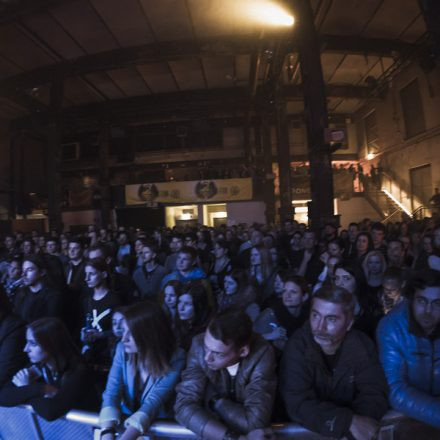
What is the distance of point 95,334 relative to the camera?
8.93 feet

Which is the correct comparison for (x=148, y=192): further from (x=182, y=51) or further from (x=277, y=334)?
(x=277, y=334)

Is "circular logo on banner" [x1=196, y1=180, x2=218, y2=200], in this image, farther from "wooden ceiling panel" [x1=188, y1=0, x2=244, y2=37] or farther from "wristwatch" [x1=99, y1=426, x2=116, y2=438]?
"wristwatch" [x1=99, y1=426, x2=116, y2=438]

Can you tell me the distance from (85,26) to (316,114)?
25.7ft

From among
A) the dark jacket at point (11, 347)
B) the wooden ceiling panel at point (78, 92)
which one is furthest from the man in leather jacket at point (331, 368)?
the wooden ceiling panel at point (78, 92)

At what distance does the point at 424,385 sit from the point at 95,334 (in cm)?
236

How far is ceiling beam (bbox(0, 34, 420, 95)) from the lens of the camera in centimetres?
1084

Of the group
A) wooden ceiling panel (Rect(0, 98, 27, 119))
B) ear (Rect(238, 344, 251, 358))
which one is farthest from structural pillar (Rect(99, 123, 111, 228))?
ear (Rect(238, 344, 251, 358))

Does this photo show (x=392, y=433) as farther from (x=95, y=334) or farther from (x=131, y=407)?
(x=95, y=334)

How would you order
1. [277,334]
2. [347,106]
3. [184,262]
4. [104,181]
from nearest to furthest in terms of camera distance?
1. [277,334]
2. [184,262]
3. [104,181]
4. [347,106]

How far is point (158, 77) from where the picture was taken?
13773 mm

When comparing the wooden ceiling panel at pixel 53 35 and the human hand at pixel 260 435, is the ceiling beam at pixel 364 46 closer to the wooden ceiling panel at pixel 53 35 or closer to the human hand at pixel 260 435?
the wooden ceiling panel at pixel 53 35

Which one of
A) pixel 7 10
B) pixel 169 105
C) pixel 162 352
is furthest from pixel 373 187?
pixel 162 352

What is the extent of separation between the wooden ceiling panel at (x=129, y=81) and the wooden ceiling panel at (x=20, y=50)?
2.47 meters

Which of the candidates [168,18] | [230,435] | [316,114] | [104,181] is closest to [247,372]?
[230,435]
